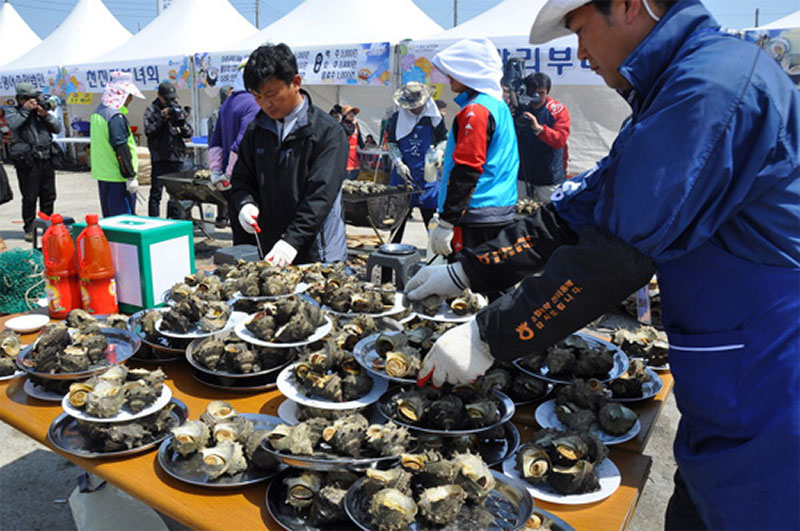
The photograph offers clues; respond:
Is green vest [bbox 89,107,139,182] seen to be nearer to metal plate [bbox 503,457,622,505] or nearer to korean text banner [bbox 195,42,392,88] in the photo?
korean text banner [bbox 195,42,392,88]

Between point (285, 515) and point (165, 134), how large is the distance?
782 centimetres

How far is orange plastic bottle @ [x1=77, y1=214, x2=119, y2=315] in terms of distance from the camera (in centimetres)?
247

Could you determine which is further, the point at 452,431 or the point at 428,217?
the point at 428,217

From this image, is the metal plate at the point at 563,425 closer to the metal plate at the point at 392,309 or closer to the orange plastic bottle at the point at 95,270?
the metal plate at the point at 392,309

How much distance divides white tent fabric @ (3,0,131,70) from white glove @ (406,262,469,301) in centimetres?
2146

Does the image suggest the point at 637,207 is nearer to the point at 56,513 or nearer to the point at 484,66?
the point at 484,66

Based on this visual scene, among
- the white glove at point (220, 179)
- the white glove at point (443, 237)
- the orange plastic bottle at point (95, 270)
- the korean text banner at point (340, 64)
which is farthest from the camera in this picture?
the korean text banner at point (340, 64)

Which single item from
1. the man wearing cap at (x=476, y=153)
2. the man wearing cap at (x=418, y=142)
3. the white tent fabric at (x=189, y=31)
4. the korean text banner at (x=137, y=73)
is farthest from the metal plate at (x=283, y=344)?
the white tent fabric at (x=189, y=31)

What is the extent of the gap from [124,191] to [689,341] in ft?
26.1

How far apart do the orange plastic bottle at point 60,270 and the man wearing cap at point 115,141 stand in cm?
530

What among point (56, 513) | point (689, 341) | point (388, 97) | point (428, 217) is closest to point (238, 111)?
point (428, 217)

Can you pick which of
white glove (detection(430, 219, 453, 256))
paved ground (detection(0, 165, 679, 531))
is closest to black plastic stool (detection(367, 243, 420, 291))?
white glove (detection(430, 219, 453, 256))

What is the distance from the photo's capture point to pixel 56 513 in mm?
3047

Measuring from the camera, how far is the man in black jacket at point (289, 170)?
2926mm
